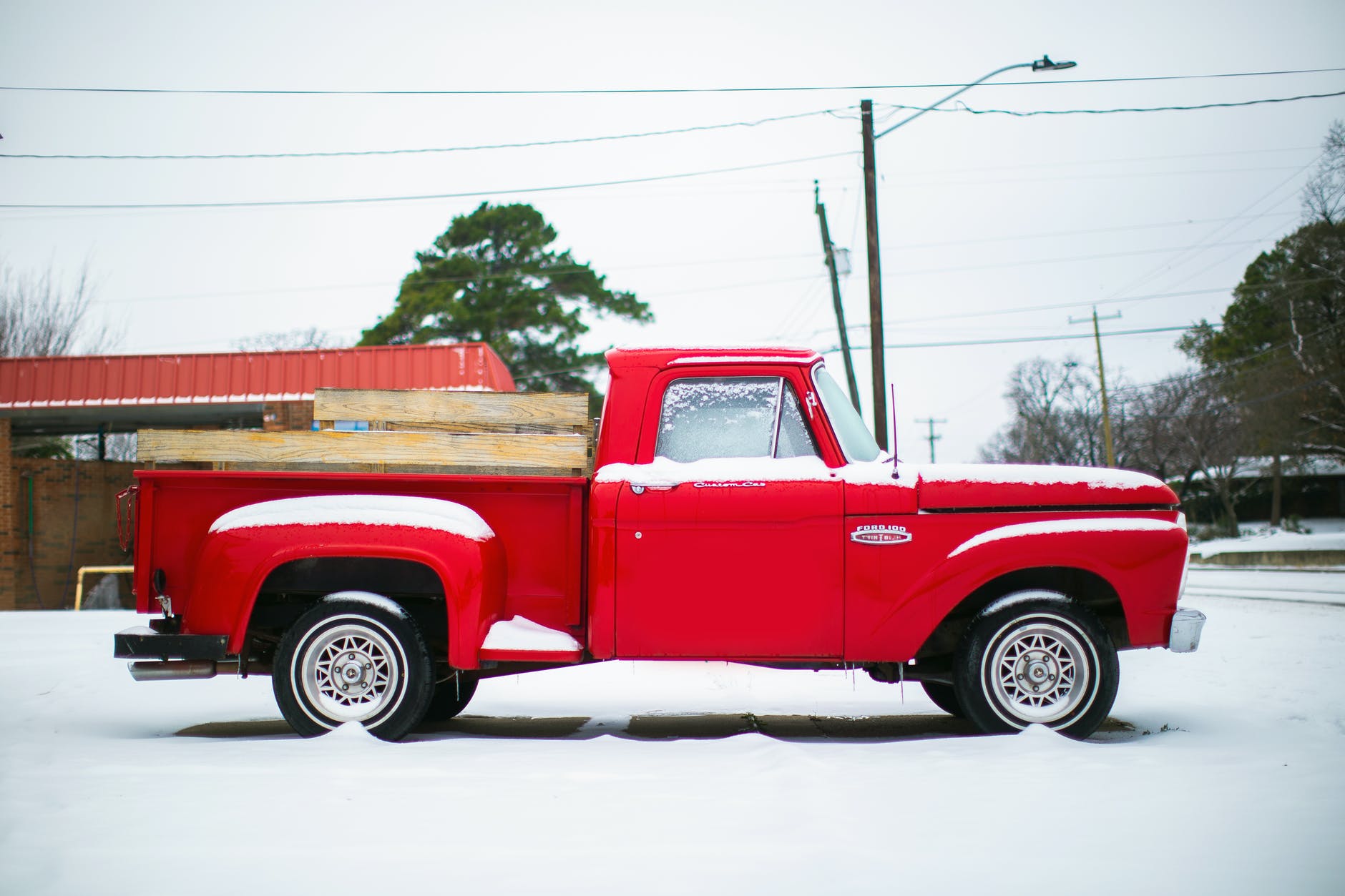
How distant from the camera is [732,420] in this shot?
5422 millimetres

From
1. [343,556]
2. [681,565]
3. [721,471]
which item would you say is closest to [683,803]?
[681,565]

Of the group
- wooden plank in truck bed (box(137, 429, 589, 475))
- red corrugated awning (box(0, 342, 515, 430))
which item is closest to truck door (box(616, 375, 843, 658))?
wooden plank in truck bed (box(137, 429, 589, 475))

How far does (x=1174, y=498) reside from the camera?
525 cm

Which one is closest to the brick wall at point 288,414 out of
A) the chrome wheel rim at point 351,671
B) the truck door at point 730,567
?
the chrome wheel rim at point 351,671

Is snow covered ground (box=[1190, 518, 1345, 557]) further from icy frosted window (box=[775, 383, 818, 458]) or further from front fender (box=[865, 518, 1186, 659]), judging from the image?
icy frosted window (box=[775, 383, 818, 458])

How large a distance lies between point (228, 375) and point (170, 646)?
1546 cm

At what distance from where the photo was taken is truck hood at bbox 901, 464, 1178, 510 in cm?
522

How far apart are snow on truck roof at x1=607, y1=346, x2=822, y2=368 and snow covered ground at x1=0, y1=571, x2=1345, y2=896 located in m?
1.94

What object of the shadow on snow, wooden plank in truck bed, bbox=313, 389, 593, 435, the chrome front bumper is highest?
wooden plank in truck bed, bbox=313, 389, 593, 435

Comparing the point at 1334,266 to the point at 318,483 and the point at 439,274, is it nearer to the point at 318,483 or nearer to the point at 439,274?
the point at 439,274

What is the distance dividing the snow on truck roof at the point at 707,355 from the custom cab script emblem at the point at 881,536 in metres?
0.93

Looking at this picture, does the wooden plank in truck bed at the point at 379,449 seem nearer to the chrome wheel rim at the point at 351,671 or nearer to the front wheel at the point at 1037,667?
the chrome wheel rim at the point at 351,671

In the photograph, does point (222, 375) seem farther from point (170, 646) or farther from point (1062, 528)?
point (1062, 528)

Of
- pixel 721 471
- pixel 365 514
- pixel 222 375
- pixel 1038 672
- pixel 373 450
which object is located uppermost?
pixel 222 375
